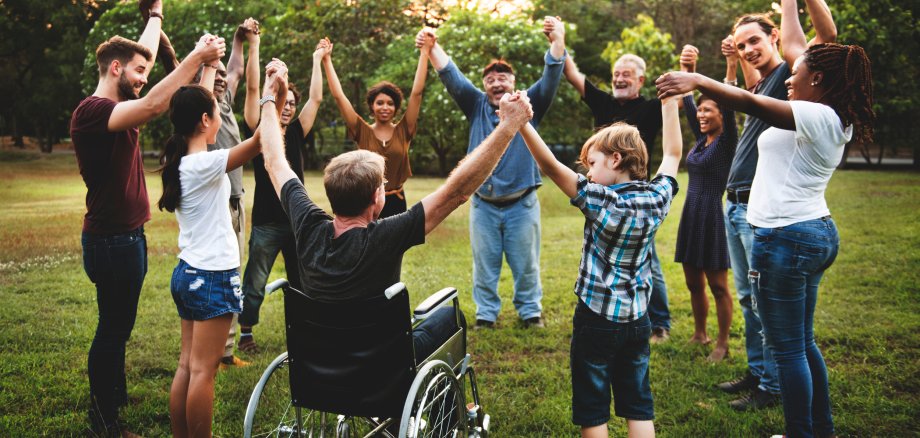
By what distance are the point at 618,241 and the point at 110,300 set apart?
249 centimetres

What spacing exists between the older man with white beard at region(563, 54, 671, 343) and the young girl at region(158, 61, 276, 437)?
2964 millimetres

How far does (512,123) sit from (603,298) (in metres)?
0.82

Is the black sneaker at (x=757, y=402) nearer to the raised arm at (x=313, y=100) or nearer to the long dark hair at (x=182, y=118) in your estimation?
the long dark hair at (x=182, y=118)

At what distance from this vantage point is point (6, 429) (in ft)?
10.8

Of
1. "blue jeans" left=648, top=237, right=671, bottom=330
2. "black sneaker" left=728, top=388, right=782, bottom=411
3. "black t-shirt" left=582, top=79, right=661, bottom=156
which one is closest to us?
"black sneaker" left=728, top=388, right=782, bottom=411

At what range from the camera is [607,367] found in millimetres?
2531

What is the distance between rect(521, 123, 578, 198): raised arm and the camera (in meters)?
2.41

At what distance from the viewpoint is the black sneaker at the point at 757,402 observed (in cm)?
355

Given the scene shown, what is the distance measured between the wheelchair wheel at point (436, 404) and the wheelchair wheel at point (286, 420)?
213 millimetres

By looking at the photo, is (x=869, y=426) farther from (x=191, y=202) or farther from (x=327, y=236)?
(x=191, y=202)

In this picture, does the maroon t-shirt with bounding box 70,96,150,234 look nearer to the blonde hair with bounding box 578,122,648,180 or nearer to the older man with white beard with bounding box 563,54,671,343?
the blonde hair with bounding box 578,122,648,180

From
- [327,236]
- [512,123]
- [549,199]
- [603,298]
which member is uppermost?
[512,123]

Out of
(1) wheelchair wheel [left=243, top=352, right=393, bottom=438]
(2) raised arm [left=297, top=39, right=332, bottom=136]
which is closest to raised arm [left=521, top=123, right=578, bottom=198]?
(1) wheelchair wheel [left=243, top=352, right=393, bottom=438]

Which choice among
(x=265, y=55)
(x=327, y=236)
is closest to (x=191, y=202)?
(x=327, y=236)
